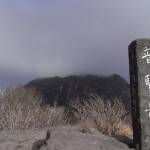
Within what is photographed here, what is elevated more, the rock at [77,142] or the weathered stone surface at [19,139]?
the rock at [77,142]

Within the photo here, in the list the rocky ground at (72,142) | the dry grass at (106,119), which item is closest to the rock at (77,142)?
the rocky ground at (72,142)

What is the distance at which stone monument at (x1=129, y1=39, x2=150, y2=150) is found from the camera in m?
9.27

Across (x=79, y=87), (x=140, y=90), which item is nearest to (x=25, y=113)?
(x=140, y=90)

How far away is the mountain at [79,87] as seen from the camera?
43.7 meters

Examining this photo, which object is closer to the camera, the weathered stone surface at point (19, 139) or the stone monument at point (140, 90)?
the stone monument at point (140, 90)

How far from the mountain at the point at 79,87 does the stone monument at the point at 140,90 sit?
32.5 m

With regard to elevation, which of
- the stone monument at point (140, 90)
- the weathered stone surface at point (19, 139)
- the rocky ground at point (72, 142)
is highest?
the stone monument at point (140, 90)

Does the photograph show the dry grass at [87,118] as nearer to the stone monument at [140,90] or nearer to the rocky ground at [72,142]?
the rocky ground at [72,142]

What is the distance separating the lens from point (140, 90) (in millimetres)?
9453

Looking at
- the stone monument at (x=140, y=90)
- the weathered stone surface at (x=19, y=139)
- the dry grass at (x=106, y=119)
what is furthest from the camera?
the dry grass at (x=106, y=119)

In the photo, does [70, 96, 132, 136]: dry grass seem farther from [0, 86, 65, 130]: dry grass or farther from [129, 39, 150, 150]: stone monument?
[129, 39, 150, 150]: stone monument

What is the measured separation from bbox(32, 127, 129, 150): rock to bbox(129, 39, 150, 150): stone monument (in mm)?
471

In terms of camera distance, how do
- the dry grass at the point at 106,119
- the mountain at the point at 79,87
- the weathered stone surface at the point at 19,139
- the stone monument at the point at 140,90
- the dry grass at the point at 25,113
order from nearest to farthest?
the stone monument at the point at 140,90 < the weathered stone surface at the point at 19,139 < the dry grass at the point at 25,113 < the dry grass at the point at 106,119 < the mountain at the point at 79,87

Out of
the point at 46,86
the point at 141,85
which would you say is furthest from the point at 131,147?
the point at 46,86
